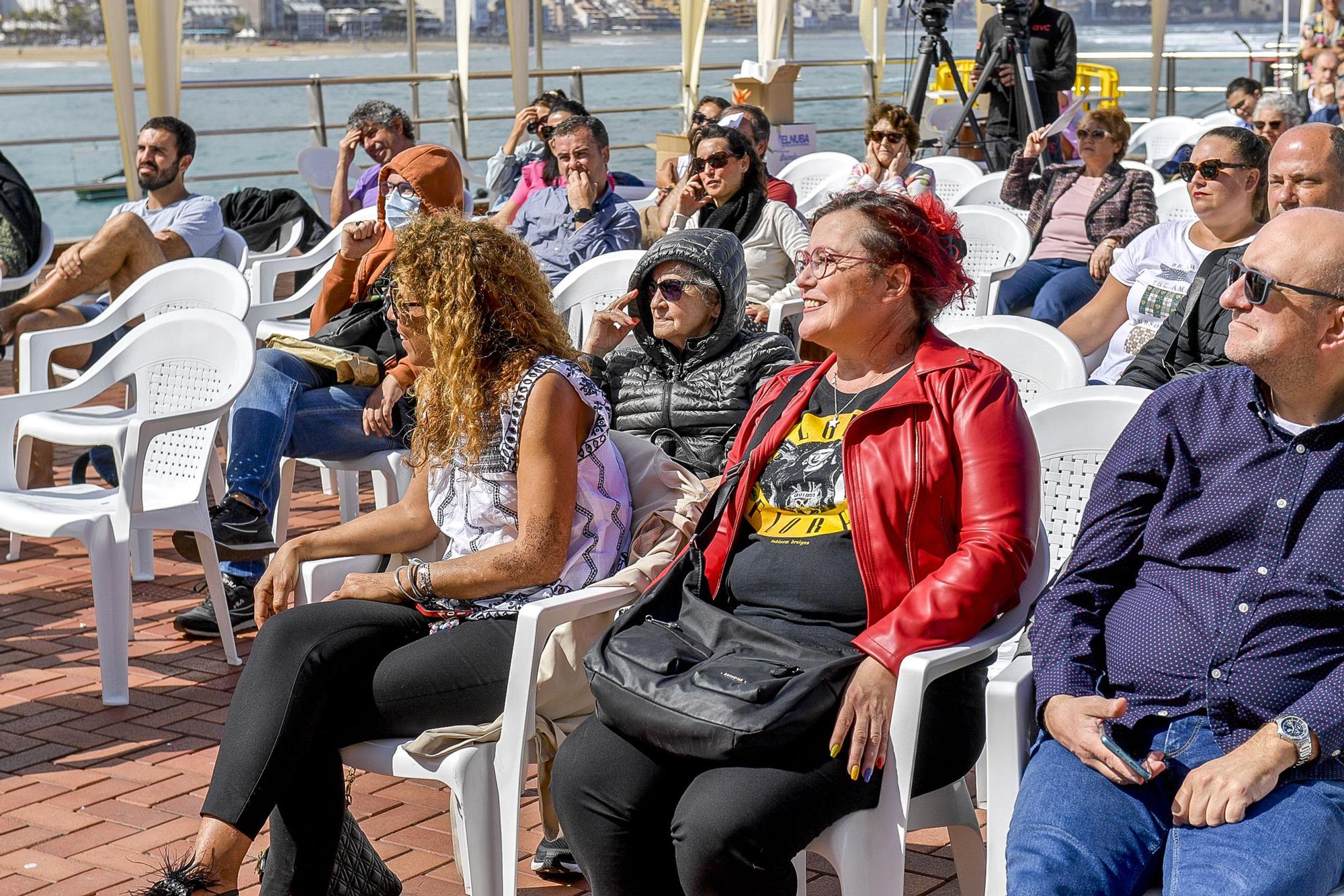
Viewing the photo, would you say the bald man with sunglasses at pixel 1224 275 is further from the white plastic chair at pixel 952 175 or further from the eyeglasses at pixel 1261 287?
the white plastic chair at pixel 952 175

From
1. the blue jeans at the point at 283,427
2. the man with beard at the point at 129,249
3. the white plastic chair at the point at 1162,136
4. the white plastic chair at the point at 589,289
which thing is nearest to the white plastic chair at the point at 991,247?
the white plastic chair at the point at 589,289

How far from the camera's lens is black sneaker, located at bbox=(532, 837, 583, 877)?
9.19 feet

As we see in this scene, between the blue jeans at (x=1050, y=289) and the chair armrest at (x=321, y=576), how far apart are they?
326 cm

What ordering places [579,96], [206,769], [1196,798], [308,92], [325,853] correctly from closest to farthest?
[1196,798]
[325,853]
[206,769]
[308,92]
[579,96]

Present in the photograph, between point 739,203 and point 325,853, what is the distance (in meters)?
3.17

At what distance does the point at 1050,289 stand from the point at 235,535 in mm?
3286

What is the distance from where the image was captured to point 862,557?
88.8 inches

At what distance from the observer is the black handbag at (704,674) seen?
6.82 ft

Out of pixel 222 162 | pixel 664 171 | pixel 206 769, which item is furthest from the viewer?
pixel 222 162

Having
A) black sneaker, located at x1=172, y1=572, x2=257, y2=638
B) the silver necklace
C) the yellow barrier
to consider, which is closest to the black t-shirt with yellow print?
the silver necklace

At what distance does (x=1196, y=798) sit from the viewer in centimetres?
187

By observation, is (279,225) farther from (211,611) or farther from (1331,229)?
(1331,229)

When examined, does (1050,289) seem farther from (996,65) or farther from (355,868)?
(996,65)

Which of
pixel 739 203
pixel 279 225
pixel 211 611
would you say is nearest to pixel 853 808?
pixel 211 611
